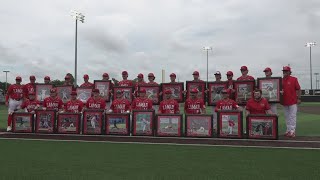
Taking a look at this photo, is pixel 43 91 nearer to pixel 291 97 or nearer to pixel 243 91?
pixel 243 91

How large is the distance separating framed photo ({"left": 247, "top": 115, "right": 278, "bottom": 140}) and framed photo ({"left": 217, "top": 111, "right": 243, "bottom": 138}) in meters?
0.28

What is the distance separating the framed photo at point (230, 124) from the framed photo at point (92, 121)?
3.67 m

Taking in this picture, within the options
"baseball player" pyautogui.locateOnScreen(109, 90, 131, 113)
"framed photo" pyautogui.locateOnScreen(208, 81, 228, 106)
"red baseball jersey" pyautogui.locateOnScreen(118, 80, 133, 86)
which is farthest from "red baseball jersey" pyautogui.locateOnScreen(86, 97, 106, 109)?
"framed photo" pyautogui.locateOnScreen(208, 81, 228, 106)

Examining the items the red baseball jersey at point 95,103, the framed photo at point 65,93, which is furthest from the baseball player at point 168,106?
the framed photo at point 65,93

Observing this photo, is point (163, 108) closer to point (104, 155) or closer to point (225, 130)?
point (225, 130)

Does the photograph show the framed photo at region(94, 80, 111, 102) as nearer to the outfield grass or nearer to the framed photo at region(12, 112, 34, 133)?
Result: the framed photo at region(12, 112, 34, 133)

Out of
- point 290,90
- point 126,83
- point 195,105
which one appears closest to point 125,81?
point 126,83

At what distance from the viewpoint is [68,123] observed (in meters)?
11.8

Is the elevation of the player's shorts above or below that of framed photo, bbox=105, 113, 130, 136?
above

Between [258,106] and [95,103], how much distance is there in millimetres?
5138

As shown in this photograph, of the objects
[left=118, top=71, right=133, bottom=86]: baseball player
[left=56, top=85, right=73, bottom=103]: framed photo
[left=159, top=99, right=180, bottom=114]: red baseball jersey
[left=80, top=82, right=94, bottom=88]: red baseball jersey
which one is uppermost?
[left=118, top=71, right=133, bottom=86]: baseball player

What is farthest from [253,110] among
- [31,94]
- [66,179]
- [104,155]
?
[31,94]

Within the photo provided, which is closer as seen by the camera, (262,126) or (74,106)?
A: (262,126)

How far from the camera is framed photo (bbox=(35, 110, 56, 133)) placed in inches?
471
